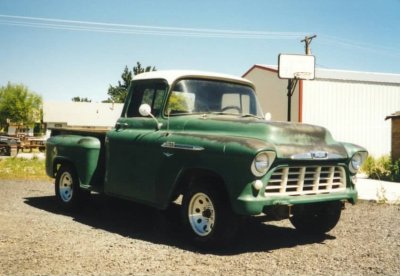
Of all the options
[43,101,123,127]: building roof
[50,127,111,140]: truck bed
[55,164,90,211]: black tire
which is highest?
[43,101,123,127]: building roof

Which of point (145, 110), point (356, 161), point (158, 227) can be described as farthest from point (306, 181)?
point (158, 227)

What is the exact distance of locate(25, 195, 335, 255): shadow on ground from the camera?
552cm

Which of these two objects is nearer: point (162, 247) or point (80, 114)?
point (162, 247)

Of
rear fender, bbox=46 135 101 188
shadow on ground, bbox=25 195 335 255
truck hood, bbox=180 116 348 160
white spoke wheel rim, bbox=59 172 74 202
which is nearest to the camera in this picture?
truck hood, bbox=180 116 348 160

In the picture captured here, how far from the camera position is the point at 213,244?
4.95 m

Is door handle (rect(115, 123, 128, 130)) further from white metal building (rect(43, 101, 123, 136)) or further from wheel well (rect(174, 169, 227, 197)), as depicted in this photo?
white metal building (rect(43, 101, 123, 136))

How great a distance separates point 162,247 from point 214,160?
1.26m

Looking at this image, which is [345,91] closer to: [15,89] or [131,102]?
[131,102]

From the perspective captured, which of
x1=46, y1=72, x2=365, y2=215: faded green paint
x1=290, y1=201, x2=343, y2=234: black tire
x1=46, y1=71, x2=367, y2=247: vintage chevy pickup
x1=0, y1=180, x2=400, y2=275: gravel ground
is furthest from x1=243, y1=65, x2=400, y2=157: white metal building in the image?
x1=46, y1=72, x2=365, y2=215: faded green paint

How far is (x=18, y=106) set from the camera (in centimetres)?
6353

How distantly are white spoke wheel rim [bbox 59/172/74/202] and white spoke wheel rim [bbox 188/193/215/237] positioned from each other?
2.99 meters

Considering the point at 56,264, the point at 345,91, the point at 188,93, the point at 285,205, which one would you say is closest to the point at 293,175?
the point at 285,205

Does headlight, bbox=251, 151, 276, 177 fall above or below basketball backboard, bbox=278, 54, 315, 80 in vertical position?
below

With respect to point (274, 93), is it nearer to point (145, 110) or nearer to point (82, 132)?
point (82, 132)
